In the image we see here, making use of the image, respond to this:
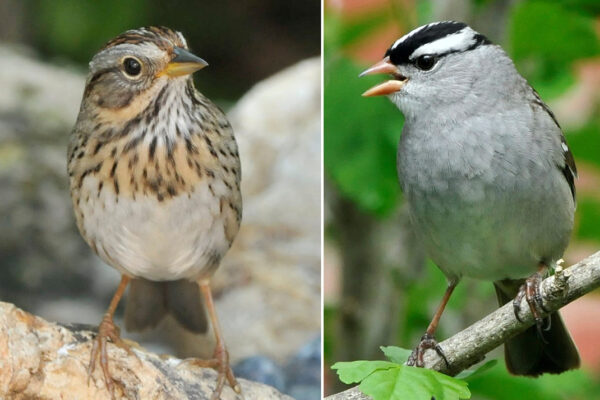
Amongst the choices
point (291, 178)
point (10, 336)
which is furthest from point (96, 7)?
point (10, 336)

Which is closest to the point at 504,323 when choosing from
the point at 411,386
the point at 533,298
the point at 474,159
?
the point at 533,298

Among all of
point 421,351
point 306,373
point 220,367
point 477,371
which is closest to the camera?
point 477,371

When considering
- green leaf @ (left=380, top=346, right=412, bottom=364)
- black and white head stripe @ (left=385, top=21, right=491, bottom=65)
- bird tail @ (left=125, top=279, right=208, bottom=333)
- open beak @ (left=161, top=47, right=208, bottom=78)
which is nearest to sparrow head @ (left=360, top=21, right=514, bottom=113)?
black and white head stripe @ (left=385, top=21, right=491, bottom=65)

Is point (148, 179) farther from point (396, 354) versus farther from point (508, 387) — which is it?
point (508, 387)

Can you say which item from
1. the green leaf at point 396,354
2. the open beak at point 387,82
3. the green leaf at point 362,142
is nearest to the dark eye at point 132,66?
the open beak at point 387,82

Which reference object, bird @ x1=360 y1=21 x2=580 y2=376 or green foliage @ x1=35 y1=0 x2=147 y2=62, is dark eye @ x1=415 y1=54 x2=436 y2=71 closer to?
bird @ x1=360 y1=21 x2=580 y2=376

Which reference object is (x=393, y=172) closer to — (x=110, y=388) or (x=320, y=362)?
(x=320, y=362)

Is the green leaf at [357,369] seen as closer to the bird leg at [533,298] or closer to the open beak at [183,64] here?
the bird leg at [533,298]

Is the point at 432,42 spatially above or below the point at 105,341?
above
